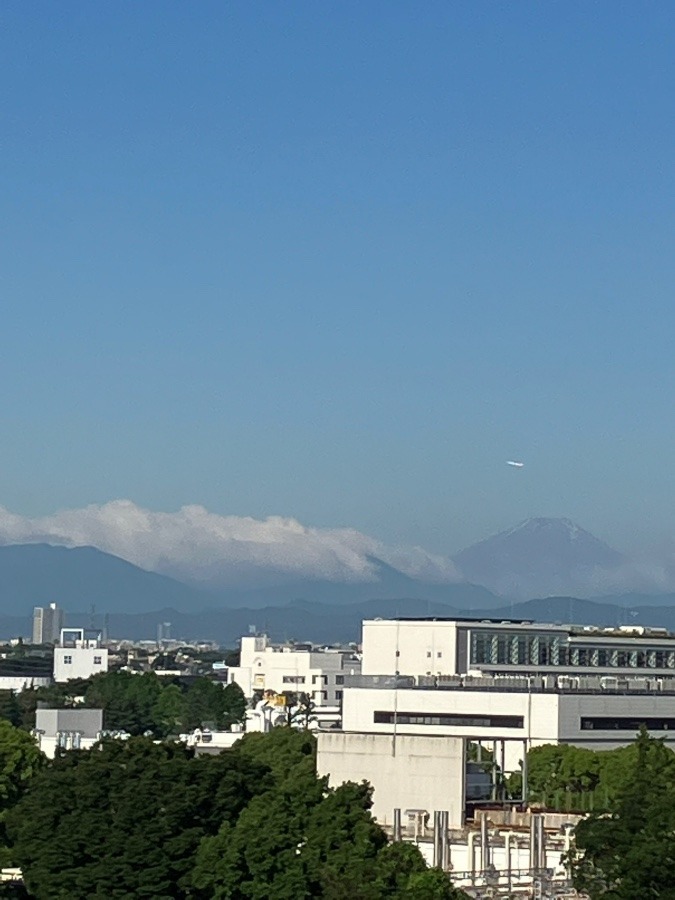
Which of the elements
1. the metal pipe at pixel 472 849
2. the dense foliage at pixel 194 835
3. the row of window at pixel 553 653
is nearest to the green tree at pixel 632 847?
the dense foliage at pixel 194 835

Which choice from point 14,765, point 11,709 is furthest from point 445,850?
point 11,709

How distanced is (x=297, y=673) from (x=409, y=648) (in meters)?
38.0

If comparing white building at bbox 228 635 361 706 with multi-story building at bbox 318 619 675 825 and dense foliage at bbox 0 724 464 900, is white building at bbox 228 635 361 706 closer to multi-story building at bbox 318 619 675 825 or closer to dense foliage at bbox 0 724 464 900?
multi-story building at bbox 318 619 675 825

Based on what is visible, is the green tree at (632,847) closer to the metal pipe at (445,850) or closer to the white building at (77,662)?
the metal pipe at (445,850)

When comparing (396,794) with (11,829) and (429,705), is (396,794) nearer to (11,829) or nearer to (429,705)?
(11,829)

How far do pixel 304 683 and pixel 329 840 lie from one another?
111 meters

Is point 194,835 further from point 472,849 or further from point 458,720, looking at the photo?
point 458,720

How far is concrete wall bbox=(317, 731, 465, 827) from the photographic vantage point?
56469mm

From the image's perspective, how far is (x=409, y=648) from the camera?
113 meters

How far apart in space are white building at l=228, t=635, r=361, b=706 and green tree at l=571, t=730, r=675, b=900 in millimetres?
106262

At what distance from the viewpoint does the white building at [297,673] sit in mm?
143500

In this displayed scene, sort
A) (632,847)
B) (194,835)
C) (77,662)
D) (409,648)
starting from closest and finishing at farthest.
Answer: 1. (632,847)
2. (194,835)
3. (409,648)
4. (77,662)

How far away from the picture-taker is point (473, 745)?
8200 cm

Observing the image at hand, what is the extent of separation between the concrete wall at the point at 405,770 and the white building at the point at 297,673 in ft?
264
